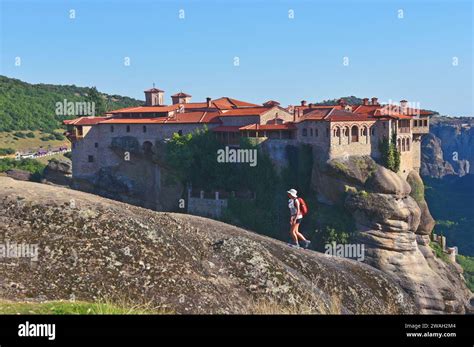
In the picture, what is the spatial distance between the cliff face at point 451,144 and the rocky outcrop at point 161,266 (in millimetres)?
125495

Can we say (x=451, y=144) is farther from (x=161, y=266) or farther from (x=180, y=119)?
(x=161, y=266)

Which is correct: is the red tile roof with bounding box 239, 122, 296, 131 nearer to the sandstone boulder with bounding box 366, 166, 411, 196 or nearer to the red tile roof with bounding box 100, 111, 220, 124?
the red tile roof with bounding box 100, 111, 220, 124

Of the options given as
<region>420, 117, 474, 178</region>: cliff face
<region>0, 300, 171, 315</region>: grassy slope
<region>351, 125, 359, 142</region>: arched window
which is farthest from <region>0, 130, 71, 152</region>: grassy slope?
<region>0, 300, 171, 315</region>: grassy slope

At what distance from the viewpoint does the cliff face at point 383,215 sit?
52.6 m

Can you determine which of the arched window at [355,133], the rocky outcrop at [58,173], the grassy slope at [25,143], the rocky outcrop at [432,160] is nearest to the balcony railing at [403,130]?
the arched window at [355,133]

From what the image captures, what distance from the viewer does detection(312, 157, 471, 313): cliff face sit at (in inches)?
2069

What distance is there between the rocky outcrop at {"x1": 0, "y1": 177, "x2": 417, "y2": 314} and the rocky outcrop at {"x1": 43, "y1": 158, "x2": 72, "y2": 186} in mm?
55633

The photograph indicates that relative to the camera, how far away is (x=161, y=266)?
15.2 meters

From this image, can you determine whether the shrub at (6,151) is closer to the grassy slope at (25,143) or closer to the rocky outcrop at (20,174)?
the grassy slope at (25,143)

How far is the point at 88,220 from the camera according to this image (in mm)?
16453

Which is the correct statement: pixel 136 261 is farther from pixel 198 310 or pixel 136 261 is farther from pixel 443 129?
pixel 443 129

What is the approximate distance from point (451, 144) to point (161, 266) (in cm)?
16118

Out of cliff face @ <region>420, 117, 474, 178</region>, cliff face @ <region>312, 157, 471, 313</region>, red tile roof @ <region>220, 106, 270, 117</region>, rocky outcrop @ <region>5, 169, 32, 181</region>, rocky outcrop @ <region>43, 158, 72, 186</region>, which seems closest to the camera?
cliff face @ <region>312, 157, 471, 313</region>
